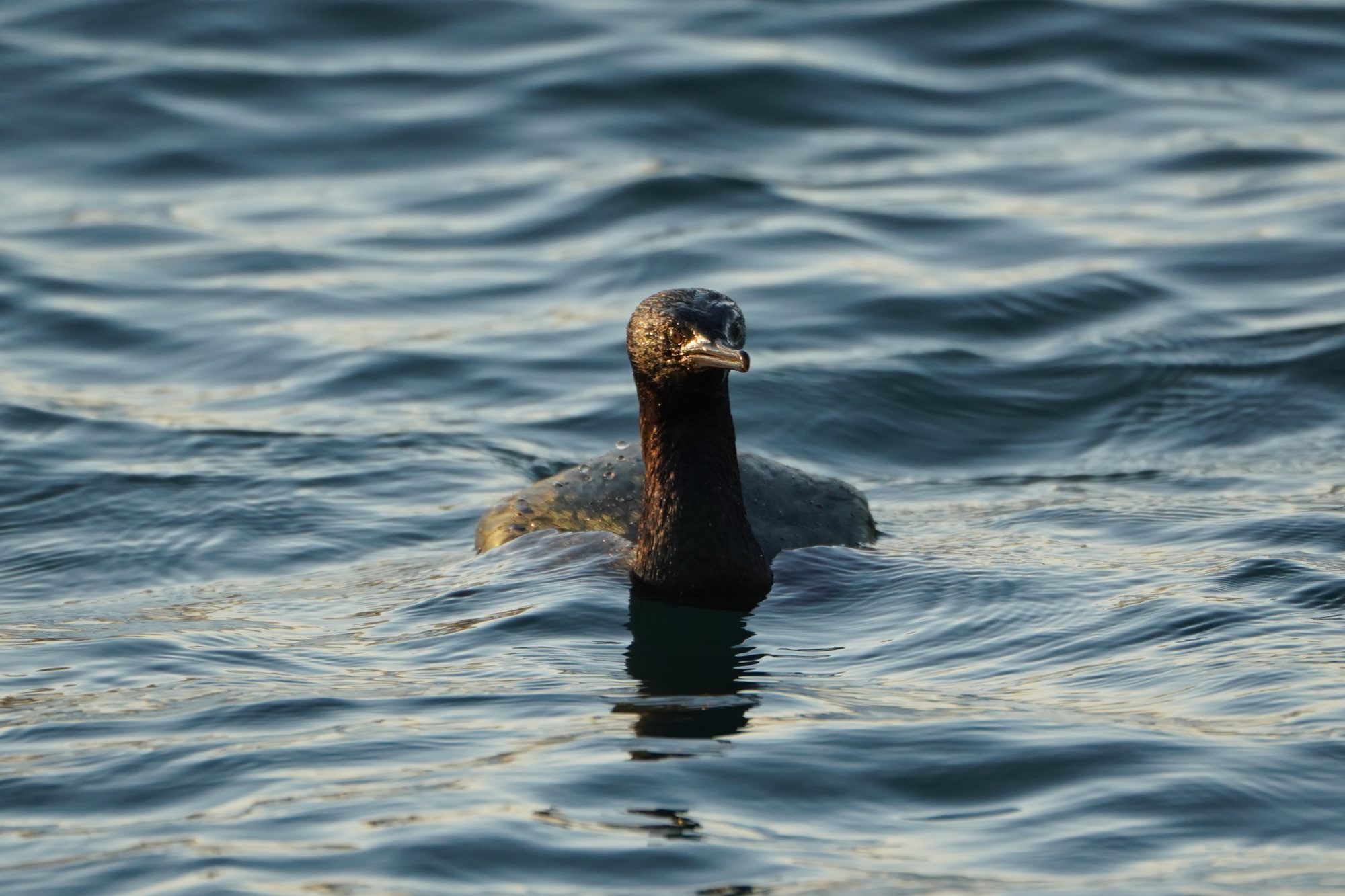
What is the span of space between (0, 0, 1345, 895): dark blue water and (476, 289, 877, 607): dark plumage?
0.56 feet

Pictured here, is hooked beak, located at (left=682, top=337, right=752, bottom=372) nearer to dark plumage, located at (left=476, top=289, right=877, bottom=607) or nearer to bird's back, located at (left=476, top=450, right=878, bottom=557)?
dark plumage, located at (left=476, top=289, right=877, bottom=607)

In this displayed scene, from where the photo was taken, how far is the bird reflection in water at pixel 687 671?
5.39 metres

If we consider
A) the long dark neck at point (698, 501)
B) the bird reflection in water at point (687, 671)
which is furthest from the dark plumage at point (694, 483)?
the bird reflection in water at point (687, 671)

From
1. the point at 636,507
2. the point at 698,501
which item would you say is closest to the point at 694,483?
the point at 698,501

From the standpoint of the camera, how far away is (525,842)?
14.8 feet

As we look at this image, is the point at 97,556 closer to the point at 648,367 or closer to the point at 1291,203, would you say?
the point at 648,367

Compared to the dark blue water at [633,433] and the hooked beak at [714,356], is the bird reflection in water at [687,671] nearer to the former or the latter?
the dark blue water at [633,433]

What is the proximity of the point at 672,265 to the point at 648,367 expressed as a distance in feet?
18.9

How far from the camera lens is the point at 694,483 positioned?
263 inches

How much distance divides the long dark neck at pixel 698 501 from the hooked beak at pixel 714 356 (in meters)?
0.28

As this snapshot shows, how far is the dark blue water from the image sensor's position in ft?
15.6

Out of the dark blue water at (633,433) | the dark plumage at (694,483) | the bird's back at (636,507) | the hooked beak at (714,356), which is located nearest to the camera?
the dark blue water at (633,433)

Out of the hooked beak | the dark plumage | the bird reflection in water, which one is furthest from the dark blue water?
the hooked beak

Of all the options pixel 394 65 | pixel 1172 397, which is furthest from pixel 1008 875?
pixel 394 65
